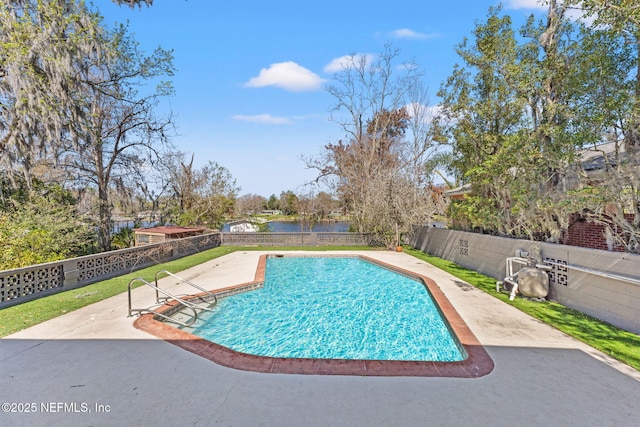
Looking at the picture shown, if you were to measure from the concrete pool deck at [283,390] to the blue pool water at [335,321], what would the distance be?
1192 millimetres

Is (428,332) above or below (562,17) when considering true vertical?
below

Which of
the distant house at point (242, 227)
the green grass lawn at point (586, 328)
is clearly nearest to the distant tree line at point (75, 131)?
the distant house at point (242, 227)

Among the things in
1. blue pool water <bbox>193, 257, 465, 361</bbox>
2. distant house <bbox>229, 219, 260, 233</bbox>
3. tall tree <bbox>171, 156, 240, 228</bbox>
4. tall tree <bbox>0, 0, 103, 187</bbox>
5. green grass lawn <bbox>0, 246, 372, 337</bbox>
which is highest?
tall tree <bbox>0, 0, 103, 187</bbox>

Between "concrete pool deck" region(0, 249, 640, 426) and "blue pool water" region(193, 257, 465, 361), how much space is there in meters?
1.19

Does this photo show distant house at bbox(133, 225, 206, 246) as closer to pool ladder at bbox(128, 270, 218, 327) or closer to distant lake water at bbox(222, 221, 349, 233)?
distant lake water at bbox(222, 221, 349, 233)

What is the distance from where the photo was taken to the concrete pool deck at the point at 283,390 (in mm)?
2744

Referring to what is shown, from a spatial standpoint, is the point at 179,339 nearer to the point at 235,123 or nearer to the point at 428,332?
the point at 428,332

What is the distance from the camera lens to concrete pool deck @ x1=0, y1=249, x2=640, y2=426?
2744 mm

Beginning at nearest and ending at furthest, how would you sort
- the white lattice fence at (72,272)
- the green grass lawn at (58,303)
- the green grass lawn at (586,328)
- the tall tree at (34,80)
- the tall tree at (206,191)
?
1. the green grass lawn at (586,328)
2. the green grass lawn at (58,303)
3. the white lattice fence at (72,272)
4. the tall tree at (34,80)
5. the tall tree at (206,191)

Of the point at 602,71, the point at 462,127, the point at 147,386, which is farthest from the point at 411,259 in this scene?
the point at 147,386

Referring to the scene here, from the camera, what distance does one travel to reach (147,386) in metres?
3.24

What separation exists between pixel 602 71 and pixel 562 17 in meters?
4.18

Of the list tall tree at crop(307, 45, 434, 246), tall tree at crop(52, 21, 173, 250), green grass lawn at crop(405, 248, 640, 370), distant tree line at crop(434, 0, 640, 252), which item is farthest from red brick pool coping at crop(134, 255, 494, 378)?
tall tree at crop(307, 45, 434, 246)

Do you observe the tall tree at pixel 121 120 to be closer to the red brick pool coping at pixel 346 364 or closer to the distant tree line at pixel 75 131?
the distant tree line at pixel 75 131
